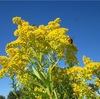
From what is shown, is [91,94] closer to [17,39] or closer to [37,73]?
[17,39]

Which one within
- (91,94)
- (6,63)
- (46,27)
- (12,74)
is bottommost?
(91,94)

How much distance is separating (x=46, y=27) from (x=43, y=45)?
1831 millimetres

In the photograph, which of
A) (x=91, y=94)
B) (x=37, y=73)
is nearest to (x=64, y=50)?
(x=91, y=94)

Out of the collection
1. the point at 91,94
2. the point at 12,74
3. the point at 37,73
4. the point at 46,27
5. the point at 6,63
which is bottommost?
the point at 37,73

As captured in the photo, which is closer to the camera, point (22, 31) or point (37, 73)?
point (37, 73)

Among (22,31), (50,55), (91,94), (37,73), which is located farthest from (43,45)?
(37,73)

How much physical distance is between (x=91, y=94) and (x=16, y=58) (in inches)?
165

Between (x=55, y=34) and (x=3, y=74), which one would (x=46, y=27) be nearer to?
(x=55, y=34)

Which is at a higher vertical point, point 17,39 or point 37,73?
point 17,39

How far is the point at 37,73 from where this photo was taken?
4.96 feet

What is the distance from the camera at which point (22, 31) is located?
12.5m

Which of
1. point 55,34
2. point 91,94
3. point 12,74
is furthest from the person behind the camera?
point 12,74

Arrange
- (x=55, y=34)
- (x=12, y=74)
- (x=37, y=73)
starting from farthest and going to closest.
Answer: (x=12, y=74) → (x=55, y=34) → (x=37, y=73)

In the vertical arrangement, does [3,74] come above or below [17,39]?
below
